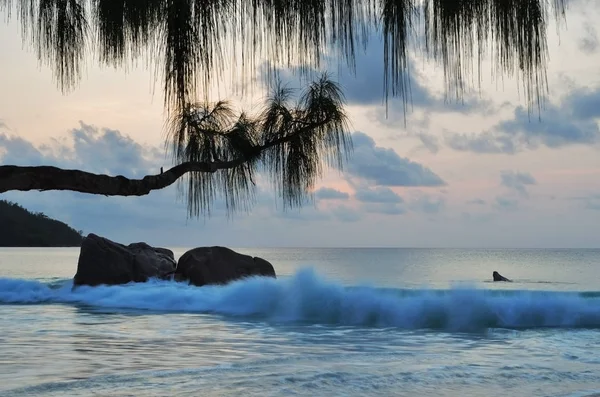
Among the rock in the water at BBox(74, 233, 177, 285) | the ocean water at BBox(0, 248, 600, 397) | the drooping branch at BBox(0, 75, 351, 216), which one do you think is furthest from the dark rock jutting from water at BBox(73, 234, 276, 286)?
the drooping branch at BBox(0, 75, 351, 216)

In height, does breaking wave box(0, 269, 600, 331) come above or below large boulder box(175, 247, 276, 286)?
below

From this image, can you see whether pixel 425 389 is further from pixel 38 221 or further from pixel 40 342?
pixel 38 221

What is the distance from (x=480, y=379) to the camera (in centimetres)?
575

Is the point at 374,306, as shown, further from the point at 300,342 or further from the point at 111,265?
the point at 111,265

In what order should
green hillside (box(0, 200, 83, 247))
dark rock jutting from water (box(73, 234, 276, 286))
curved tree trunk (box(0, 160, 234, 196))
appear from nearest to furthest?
1. curved tree trunk (box(0, 160, 234, 196))
2. dark rock jutting from water (box(73, 234, 276, 286))
3. green hillside (box(0, 200, 83, 247))

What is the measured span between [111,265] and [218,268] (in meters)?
3.00

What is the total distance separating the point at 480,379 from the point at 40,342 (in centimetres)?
514

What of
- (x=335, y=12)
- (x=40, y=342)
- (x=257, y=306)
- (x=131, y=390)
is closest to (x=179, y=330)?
(x=40, y=342)

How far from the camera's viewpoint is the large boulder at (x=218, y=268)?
18312mm

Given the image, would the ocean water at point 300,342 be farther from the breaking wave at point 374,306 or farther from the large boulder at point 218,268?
the large boulder at point 218,268

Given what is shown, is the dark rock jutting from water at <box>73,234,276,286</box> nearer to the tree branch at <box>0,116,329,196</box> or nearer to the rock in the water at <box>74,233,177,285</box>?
the rock in the water at <box>74,233,177,285</box>

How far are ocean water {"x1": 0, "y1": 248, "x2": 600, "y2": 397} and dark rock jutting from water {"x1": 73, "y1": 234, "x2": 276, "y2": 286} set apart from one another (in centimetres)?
169

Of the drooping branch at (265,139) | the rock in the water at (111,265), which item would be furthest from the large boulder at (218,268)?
the drooping branch at (265,139)

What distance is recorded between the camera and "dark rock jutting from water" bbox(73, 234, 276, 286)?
1845cm
